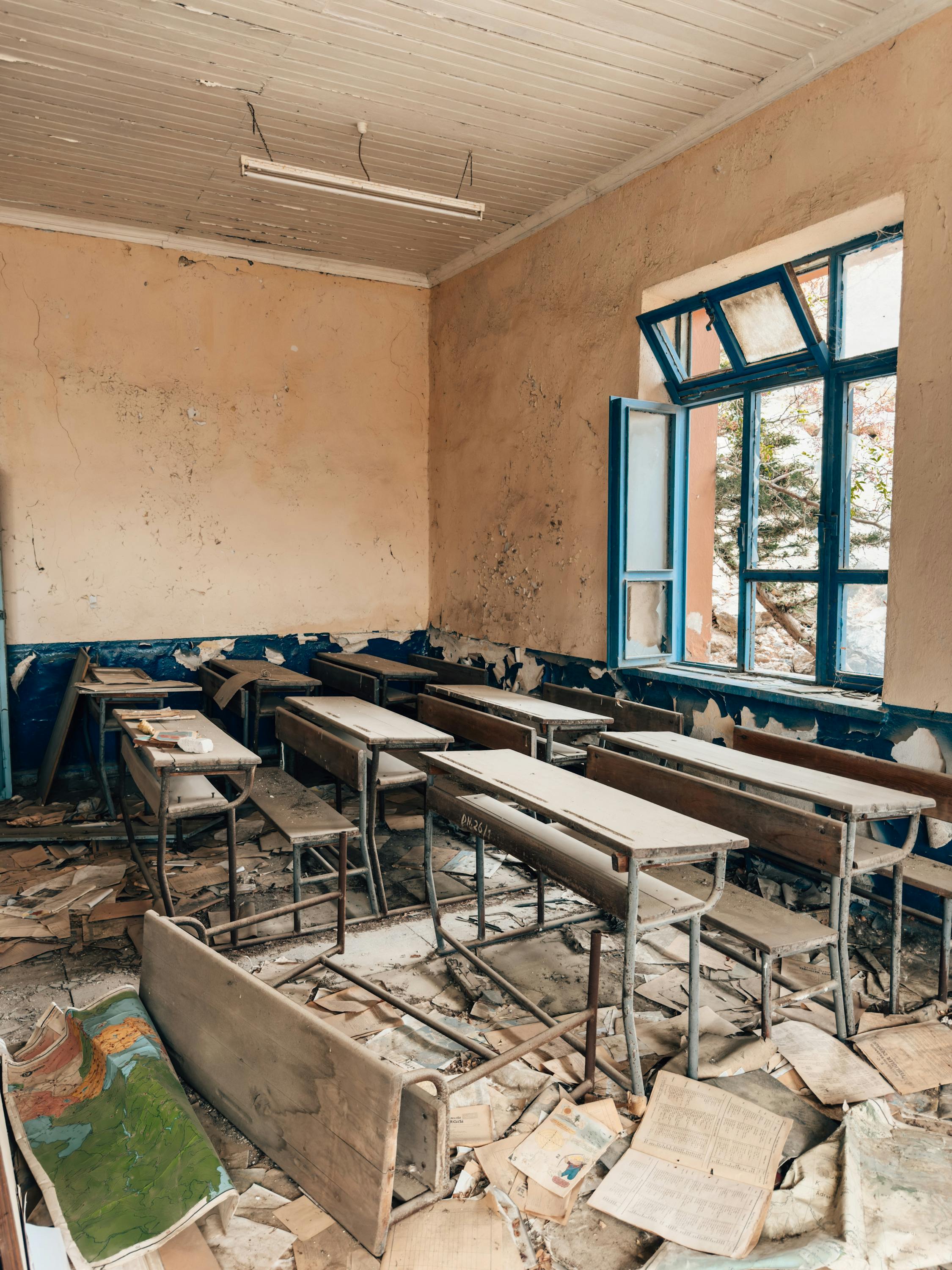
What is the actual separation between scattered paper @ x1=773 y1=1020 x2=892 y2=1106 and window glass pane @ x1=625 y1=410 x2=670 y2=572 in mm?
2476

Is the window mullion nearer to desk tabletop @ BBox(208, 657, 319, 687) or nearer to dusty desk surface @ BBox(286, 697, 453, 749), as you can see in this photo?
dusty desk surface @ BBox(286, 697, 453, 749)

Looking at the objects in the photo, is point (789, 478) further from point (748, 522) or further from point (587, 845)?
point (587, 845)

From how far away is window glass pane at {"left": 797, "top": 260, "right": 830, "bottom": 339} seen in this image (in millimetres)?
3781

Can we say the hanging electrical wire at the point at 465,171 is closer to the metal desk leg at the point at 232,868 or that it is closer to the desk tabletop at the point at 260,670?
the desk tabletop at the point at 260,670

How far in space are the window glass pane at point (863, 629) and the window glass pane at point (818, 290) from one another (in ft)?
3.76

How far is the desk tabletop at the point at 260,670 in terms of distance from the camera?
5.05 metres

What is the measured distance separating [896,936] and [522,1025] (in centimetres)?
121

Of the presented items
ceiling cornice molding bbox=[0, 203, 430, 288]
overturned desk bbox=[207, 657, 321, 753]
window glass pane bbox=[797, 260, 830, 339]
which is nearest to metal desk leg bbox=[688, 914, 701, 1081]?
window glass pane bbox=[797, 260, 830, 339]

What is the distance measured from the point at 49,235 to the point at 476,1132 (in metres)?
5.55

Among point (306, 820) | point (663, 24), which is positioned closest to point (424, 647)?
point (306, 820)

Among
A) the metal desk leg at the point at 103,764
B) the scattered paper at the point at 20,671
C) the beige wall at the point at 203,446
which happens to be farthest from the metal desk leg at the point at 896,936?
the scattered paper at the point at 20,671

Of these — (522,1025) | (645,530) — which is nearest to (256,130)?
(645,530)

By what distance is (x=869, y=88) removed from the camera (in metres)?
3.28

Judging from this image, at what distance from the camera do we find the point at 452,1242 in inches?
Result: 68.3
